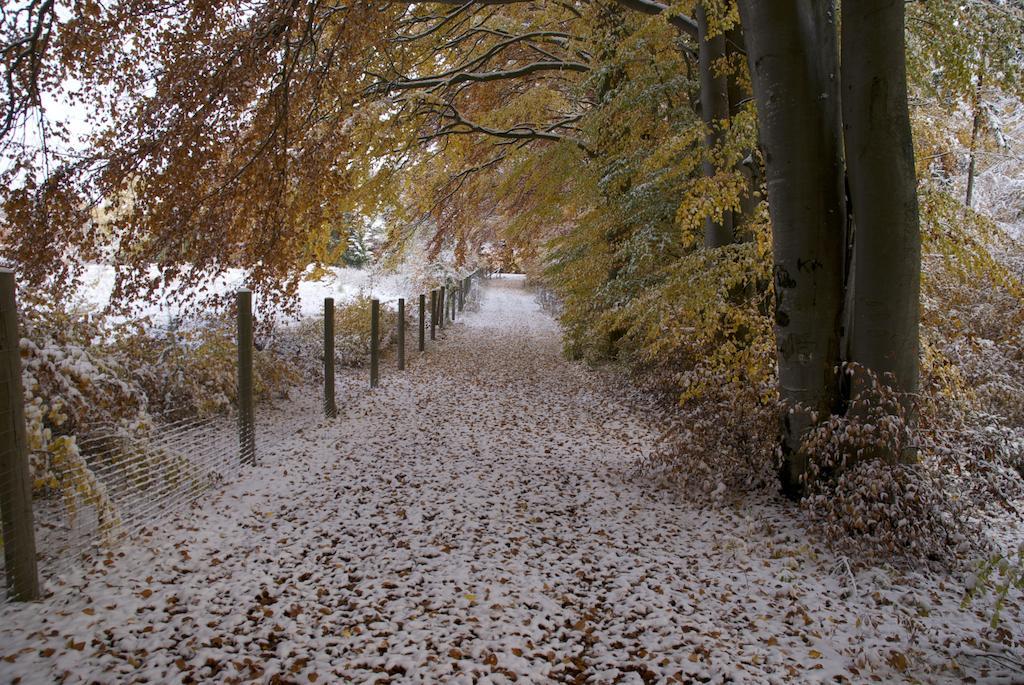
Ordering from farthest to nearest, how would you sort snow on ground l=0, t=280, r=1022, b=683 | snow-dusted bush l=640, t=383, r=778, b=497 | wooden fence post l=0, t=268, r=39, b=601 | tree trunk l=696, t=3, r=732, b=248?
1. tree trunk l=696, t=3, r=732, b=248
2. snow-dusted bush l=640, t=383, r=778, b=497
3. wooden fence post l=0, t=268, r=39, b=601
4. snow on ground l=0, t=280, r=1022, b=683

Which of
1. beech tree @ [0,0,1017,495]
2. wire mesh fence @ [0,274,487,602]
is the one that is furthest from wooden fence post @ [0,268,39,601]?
beech tree @ [0,0,1017,495]

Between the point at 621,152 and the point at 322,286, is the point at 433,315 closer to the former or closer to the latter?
the point at 322,286

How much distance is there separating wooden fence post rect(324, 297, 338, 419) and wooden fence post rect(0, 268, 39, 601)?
4797 mm

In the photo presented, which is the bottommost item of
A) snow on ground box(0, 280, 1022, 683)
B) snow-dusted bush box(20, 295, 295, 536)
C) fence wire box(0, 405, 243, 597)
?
snow on ground box(0, 280, 1022, 683)

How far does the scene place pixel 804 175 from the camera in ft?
14.5

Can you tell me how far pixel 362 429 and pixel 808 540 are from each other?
502 cm

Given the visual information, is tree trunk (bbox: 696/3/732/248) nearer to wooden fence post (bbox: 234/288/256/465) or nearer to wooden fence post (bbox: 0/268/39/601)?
wooden fence post (bbox: 234/288/256/465)

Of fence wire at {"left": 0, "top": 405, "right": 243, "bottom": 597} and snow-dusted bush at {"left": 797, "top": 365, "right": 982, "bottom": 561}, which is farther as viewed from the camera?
snow-dusted bush at {"left": 797, "top": 365, "right": 982, "bottom": 561}

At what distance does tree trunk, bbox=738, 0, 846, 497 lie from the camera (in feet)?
14.4

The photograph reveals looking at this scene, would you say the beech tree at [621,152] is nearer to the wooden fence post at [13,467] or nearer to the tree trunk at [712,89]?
the tree trunk at [712,89]

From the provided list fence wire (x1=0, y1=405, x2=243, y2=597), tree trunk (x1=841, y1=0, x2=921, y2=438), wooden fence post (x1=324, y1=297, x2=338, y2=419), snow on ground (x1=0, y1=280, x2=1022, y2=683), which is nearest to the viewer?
snow on ground (x1=0, y1=280, x2=1022, y2=683)

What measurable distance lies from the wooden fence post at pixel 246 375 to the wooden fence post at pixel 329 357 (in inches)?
77.7

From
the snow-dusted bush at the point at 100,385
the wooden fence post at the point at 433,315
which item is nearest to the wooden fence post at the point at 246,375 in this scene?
the snow-dusted bush at the point at 100,385

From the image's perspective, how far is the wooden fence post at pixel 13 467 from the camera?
117 inches
